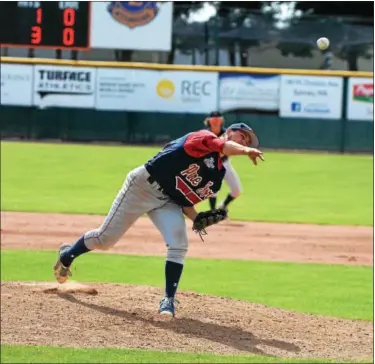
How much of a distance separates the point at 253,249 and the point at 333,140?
1690 cm

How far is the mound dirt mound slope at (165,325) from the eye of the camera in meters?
6.03

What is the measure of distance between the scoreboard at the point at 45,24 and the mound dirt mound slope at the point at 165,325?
8243 mm

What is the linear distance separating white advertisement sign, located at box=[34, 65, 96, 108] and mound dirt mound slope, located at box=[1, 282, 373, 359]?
22007 millimetres

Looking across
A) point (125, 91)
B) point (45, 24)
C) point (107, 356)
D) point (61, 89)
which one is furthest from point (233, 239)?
point (61, 89)

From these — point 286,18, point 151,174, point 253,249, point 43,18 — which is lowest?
point 253,249

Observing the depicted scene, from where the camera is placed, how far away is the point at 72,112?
95.6 feet

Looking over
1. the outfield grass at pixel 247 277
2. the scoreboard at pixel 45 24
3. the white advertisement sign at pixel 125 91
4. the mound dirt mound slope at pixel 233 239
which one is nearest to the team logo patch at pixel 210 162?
the outfield grass at pixel 247 277

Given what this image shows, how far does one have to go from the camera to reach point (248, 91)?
96.1ft

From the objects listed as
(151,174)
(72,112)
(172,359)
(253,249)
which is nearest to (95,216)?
(253,249)

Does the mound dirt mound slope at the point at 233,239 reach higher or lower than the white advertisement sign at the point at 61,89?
lower

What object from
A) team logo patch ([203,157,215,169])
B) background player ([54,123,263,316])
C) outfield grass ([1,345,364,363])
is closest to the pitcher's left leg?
background player ([54,123,263,316])

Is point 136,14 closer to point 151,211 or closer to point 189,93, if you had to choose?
point 189,93

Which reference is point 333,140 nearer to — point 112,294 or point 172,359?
point 112,294

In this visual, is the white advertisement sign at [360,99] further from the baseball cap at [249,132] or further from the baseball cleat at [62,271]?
the baseball cap at [249,132]
